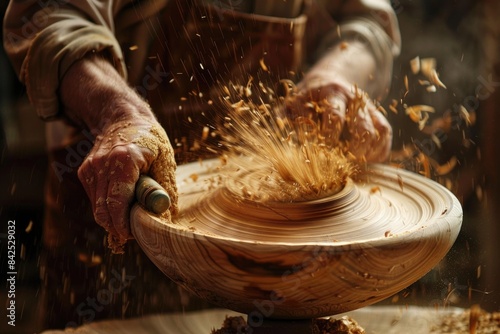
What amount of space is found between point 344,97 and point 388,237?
67 cm

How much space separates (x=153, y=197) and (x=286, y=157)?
282 mm

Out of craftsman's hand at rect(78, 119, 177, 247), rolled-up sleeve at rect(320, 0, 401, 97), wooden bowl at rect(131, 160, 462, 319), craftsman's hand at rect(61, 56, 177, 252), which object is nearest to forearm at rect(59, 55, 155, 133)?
craftsman's hand at rect(61, 56, 177, 252)

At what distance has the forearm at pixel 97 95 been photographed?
1411 mm

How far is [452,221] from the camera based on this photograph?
1.13 meters

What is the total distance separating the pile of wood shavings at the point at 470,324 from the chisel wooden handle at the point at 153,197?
0.70 meters

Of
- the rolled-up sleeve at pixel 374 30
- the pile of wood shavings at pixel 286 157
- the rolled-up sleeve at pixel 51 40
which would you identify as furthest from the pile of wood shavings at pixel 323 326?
the rolled-up sleeve at pixel 374 30

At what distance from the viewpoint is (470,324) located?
59.8 inches

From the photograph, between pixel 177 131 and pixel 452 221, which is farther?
pixel 177 131

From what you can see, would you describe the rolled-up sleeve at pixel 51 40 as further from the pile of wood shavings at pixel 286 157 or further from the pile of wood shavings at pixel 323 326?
the pile of wood shavings at pixel 323 326

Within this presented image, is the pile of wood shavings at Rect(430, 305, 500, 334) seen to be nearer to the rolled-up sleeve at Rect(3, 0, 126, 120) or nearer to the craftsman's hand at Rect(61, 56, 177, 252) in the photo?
the craftsman's hand at Rect(61, 56, 177, 252)

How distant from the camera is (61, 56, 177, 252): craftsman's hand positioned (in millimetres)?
1193

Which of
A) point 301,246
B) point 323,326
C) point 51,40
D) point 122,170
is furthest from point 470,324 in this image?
point 51,40

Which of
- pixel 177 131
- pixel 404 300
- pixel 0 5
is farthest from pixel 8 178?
pixel 404 300

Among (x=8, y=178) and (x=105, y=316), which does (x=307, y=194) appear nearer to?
(x=105, y=316)
